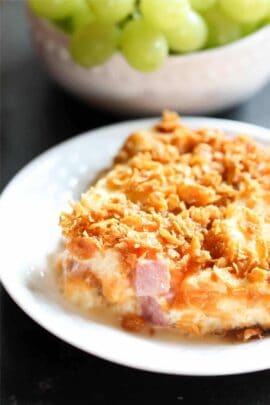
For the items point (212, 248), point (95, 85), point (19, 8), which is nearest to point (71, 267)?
point (212, 248)

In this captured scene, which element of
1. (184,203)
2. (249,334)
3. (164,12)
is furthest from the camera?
(164,12)

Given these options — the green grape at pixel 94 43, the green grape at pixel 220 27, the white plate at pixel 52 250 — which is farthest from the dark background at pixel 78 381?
the green grape at pixel 220 27

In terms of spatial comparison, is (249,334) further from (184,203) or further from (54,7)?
(54,7)

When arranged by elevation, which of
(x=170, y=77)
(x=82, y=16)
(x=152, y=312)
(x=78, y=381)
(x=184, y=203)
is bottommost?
(x=78, y=381)

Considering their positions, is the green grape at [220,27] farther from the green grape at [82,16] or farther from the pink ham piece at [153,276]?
the pink ham piece at [153,276]

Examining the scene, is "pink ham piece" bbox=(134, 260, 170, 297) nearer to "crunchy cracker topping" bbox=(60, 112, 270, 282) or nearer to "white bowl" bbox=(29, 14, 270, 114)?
"crunchy cracker topping" bbox=(60, 112, 270, 282)

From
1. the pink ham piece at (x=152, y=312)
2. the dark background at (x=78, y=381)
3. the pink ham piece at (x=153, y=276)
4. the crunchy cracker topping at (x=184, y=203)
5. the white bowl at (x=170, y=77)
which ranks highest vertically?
the white bowl at (x=170, y=77)

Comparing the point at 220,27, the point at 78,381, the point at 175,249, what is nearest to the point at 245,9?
the point at 220,27
